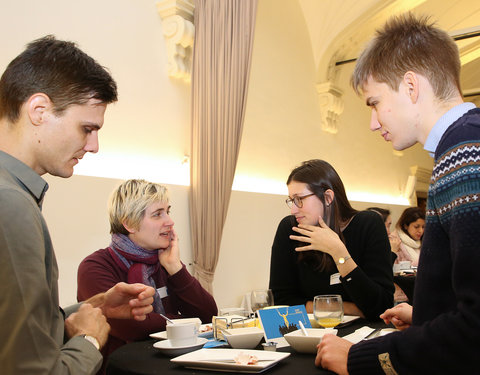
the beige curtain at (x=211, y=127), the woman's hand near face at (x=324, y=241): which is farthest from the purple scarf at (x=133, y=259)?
the beige curtain at (x=211, y=127)

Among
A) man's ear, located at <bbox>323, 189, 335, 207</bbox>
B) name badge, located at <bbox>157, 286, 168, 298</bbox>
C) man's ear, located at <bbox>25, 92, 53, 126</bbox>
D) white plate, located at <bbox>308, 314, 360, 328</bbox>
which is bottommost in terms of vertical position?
white plate, located at <bbox>308, 314, 360, 328</bbox>

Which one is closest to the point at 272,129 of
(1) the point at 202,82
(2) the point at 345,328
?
(1) the point at 202,82

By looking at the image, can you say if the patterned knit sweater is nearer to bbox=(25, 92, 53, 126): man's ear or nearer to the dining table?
the dining table

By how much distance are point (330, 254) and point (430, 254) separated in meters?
1.20

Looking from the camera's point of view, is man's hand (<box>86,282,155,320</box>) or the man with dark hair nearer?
the man with dark hair

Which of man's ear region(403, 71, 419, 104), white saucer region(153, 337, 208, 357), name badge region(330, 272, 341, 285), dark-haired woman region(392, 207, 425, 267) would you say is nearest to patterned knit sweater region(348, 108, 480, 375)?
man's ear region(403, 71, 419, 104)

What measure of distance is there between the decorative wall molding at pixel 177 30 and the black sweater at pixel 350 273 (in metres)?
2.51

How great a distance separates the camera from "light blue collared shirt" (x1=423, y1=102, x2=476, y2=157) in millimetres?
1169

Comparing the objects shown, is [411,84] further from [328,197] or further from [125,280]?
[125,280]

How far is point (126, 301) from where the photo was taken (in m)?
1.74

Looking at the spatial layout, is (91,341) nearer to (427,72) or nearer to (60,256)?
(427,72)

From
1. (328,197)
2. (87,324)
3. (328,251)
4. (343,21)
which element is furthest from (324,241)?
(343,21)

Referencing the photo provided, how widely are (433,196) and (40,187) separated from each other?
104 cm

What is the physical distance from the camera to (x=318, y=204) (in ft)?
8.56
